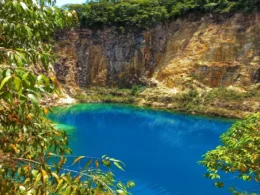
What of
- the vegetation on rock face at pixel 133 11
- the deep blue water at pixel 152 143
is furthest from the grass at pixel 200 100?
the vegetation on rock face at pixel 133 11

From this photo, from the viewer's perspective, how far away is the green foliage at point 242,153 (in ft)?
13.2

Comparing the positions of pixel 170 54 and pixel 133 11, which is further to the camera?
pixel 133 11

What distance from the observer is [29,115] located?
225 centimetres

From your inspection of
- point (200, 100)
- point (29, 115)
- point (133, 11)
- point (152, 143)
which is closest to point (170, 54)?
point (133, 11)

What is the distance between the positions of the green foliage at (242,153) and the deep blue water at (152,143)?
471cm

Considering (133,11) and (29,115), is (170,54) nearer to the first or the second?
(133,11)

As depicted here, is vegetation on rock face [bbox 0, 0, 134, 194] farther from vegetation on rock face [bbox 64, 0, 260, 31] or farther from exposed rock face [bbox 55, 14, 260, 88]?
vegetation on rock face [bbox 64, 0, 260, 31]

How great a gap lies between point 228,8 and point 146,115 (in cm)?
1433

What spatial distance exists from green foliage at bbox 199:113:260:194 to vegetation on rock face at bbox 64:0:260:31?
28337 millimetres

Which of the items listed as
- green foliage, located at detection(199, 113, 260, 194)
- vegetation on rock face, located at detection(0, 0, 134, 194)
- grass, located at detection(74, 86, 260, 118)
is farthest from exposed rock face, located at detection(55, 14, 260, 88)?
vegetation on rock face, located at detection(0, 0, 134, 194)

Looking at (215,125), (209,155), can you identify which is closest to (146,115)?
(215,125)

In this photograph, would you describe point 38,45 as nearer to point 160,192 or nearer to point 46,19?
point 46,19

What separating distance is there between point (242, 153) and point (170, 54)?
29.8 metres

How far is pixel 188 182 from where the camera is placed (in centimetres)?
1070
